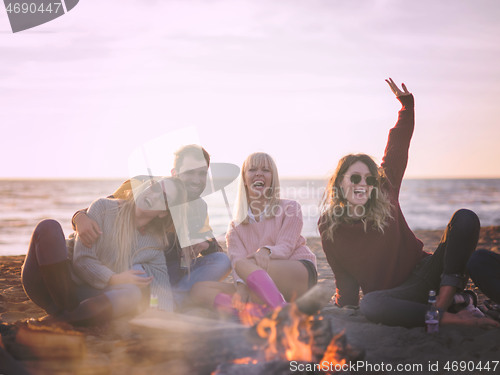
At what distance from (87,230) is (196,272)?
1.26 meters

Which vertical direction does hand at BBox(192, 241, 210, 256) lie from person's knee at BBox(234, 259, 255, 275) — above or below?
above

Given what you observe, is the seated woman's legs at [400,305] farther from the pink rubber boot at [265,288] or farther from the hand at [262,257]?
the hand at [262,257]

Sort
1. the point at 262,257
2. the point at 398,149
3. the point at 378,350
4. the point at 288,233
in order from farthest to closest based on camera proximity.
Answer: the point at 288,233, the point at 398,149, the point at 262,257, the point at 378,350

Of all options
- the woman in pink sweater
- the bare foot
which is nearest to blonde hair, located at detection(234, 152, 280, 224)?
the woman in pink sweater

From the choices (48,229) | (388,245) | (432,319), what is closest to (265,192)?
(388,245)

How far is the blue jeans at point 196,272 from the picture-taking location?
15.3 feet

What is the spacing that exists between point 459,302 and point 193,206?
263 cm

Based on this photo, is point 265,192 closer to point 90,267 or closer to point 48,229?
point 90,267

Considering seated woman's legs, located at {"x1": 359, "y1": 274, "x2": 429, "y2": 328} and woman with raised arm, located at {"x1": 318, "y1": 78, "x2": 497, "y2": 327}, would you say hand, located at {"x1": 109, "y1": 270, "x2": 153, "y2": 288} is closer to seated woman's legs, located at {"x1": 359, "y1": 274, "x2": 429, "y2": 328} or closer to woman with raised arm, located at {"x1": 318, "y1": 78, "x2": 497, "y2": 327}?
woman with raised arm, located at {"x1": 318, "y1": 78, "x2": 497, "y2": 327}

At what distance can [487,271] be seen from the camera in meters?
3.81

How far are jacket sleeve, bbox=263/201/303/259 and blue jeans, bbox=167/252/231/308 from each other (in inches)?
28.2

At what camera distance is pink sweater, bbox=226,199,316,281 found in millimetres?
4508

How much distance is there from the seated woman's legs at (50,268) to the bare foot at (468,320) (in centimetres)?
298

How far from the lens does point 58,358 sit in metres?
3.09
